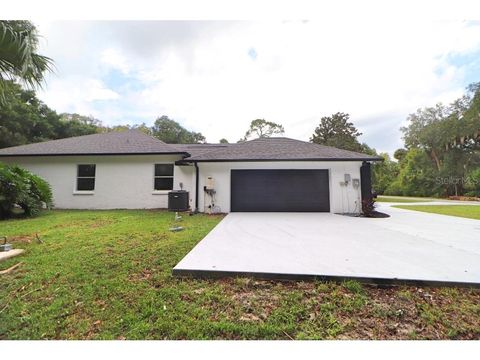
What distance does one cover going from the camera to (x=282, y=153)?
28.4 feet

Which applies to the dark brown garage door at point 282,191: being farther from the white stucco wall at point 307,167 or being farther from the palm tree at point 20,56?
the palm tree at point 20,56

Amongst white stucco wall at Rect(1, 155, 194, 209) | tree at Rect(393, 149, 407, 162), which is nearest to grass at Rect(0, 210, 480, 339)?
white stucco wall at Rect(1, 155, 194, 209)

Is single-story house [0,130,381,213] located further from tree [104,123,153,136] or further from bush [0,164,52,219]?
tree [104,123,153,136]

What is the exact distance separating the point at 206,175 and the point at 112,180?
4821mm

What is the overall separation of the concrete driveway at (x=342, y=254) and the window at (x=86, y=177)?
8095 millimetres

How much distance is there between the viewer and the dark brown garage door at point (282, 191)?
849cm

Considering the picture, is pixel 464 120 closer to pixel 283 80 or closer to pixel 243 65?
pixel 283 80

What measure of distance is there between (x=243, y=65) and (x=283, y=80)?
6.91 feet

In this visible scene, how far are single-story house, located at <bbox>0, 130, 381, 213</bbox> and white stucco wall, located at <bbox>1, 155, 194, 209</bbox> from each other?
1.7 inches

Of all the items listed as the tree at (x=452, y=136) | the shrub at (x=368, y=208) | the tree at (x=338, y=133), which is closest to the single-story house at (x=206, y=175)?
the shrub at (x=368, y=208)

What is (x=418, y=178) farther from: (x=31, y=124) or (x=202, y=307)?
(x=31, y=124)

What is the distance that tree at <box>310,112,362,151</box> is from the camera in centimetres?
2592
